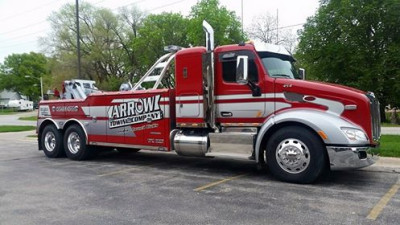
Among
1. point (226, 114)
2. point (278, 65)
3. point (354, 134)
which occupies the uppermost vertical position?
point (278, 65)

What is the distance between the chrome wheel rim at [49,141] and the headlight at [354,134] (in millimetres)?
8711

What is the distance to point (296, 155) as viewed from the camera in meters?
7.18

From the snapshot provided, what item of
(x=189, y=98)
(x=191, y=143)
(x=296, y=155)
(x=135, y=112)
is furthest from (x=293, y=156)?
(x=135, y=112)

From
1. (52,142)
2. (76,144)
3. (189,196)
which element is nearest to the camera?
(189,196)

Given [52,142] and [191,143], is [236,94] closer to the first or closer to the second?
[191,143]

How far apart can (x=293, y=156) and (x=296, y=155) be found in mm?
62

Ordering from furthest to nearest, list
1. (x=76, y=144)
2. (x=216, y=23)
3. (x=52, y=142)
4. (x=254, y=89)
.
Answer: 1. (x=216, y=23)
2. (x=52, y=142)
3. (x=76, y=144)
4. (x=254, y=89)

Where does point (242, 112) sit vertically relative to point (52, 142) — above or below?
above

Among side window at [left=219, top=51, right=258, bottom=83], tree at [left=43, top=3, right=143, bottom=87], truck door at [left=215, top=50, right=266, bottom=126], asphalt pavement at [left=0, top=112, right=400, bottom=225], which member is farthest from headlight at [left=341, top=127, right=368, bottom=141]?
tree at [left=43, top=3, right=143, bottom=87]

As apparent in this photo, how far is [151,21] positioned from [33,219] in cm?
4746

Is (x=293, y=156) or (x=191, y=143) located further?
(x=191, y=143)

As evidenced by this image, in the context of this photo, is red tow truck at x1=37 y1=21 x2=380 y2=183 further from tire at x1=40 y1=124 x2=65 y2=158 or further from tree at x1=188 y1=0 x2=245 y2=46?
tree at x1=188 y1=0 x2=245 y2=46

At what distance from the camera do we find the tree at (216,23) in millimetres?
42906

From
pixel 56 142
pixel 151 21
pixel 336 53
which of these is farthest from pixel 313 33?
pixel 56 142
